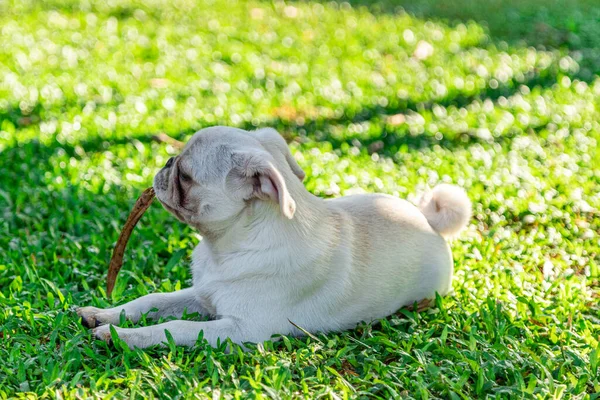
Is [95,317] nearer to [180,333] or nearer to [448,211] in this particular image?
[180,333]

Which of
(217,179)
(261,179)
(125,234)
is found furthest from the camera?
(125,234)

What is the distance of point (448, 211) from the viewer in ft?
15.3

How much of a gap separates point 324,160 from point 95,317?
2.96 m

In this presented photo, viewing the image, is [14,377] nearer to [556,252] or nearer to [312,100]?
[556,252]

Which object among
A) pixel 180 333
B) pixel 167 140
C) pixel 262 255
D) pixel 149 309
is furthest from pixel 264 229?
pixel 167 140

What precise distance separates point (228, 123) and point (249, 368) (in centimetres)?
395

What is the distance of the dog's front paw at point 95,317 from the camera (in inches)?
159

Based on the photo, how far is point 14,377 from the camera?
11.8ft

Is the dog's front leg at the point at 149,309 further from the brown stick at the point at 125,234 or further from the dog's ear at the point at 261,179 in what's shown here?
the dog's ear at the point at 261,179

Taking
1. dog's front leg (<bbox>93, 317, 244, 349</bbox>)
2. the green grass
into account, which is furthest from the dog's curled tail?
dog's front leg (<bbox>93, 317, 244, 349</bbox>)

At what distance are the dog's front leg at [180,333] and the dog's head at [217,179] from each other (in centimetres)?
46

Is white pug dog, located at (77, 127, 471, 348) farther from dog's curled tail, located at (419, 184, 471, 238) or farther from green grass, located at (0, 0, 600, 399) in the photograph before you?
dog's curled tail, located at (419, 184, 471, 238)

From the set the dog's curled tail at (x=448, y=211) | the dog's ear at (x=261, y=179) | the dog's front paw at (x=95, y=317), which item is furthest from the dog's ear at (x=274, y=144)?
the dog's front paw at (x=95, y=317)

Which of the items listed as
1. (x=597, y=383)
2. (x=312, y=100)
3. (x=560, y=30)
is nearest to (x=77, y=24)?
(x=312, y=100)
